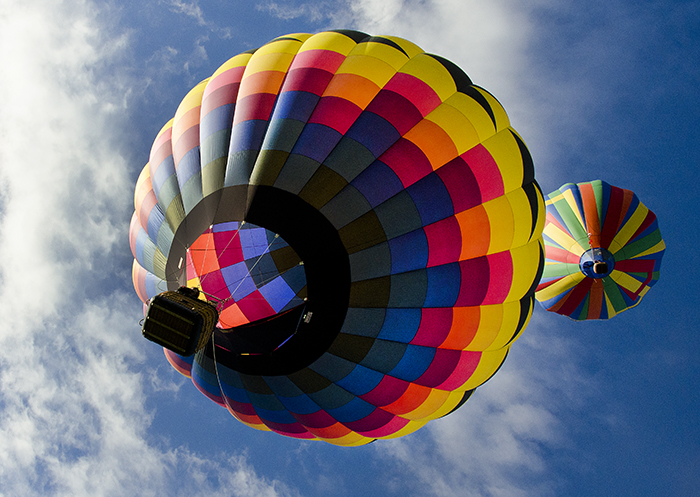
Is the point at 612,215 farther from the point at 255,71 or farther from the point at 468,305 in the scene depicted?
the point at 255,71

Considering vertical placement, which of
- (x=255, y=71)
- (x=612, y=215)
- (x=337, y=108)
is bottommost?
(x=337, y=108)

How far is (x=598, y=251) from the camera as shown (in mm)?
9352

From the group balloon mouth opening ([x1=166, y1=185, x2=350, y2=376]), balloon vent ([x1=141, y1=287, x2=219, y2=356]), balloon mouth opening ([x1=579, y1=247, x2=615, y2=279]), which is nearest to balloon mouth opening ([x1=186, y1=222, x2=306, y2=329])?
balloon mouth opening ([x1=166, y1=185, x2=350, y2=376])

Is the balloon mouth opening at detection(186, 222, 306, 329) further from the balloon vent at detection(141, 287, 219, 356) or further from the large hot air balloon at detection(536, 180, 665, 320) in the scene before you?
the large hot air balloon at detection(536, 180, 665, 320)

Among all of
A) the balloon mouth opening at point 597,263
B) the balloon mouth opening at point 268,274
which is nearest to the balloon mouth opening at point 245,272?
the balloon mouth opening at point 268,274

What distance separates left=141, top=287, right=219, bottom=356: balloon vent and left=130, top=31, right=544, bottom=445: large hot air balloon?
2.72 ft

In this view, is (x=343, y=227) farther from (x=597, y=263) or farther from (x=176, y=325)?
(x=597, y=263)

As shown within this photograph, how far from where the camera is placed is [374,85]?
502cm

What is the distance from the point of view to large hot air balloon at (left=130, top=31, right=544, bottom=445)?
4.52 m

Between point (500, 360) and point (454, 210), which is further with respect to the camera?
point (500, 360)

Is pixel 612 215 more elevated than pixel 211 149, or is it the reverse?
pixel 612 215

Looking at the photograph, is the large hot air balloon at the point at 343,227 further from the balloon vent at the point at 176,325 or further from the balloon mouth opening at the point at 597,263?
the balloon mouth opening at the point at 597,263

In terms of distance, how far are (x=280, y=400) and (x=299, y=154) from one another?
3.12 meters

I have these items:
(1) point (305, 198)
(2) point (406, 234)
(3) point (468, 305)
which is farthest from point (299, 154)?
(3) point (468, 305)
